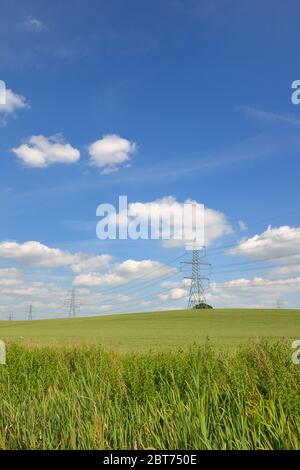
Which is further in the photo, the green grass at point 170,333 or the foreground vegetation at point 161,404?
the green grass at point 170,333

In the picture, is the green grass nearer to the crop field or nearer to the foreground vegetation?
the crop field

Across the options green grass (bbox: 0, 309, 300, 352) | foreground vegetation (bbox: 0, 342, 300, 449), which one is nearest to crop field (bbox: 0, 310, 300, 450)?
foreground vegetation (bbox: 0, 342, 300, 449)

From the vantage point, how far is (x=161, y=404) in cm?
1229

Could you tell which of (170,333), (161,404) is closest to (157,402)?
(161,404)

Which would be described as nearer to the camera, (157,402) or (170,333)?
(157,402)

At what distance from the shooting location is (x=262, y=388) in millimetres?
13312

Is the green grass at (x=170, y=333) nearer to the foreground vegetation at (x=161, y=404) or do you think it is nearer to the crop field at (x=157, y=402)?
the crop field at (x=157, y=402)

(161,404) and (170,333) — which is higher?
(170,333)

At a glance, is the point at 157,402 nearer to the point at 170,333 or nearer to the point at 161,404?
the point at 161,404

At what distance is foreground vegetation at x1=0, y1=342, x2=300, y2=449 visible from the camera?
855 centimetres

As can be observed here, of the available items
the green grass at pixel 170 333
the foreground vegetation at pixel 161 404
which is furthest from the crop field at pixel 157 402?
the green grass at pixel 170 333

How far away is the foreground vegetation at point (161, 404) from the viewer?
8547mm
